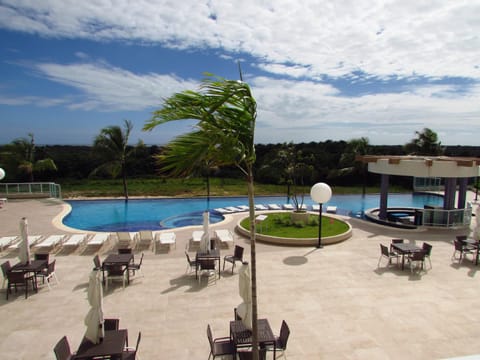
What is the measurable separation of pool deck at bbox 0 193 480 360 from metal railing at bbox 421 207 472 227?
14.9 feet

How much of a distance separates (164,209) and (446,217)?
18249mm

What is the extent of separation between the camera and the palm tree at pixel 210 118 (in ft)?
13.3

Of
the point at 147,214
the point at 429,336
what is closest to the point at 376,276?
the point at 429,336

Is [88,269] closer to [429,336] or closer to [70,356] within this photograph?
[70,356]

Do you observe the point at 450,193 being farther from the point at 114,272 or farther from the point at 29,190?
the point at 29,190

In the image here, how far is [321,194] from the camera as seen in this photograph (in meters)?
13.5

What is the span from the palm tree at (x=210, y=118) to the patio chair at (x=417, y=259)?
8889mm

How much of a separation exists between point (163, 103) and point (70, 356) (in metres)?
4.69

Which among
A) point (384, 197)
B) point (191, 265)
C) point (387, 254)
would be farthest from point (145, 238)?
point (384, 197)

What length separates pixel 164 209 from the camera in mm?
24062

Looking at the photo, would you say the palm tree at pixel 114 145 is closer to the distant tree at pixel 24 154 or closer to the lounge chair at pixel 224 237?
the distant tree at pixel 24 154

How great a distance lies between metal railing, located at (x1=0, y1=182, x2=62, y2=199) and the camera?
23964 millimetres

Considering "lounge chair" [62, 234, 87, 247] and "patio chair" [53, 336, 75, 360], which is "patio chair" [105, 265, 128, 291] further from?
"lounge chair" [62, 234, 87, 247]

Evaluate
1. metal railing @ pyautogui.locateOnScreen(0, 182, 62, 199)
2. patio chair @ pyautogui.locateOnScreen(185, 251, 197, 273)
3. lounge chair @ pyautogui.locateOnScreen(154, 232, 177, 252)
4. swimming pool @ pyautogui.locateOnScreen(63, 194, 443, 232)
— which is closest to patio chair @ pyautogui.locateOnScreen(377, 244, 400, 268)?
patio chair @ pyautogui.locateOnScreen(185, 251, 197, 273)
